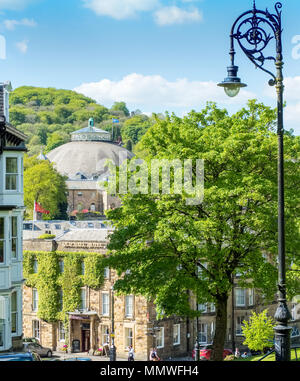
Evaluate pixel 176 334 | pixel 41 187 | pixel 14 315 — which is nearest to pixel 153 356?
pixel 176 334

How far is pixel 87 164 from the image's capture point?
16300 centimetres

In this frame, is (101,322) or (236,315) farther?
(236,315)

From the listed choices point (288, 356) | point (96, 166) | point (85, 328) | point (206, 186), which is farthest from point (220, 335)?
point (96, 166)

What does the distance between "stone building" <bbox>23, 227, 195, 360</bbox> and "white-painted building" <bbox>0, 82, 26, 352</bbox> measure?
25.4m

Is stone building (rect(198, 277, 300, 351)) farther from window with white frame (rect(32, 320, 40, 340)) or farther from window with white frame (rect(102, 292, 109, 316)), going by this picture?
window with white frame (rect(32, 320, 40, 340))

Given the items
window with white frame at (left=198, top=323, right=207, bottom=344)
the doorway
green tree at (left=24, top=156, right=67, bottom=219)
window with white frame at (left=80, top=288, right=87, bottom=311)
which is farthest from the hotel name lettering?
green tree at (left=24, top=156, right=67, bottom=219)

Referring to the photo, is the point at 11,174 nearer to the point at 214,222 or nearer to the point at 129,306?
the point at 214,222

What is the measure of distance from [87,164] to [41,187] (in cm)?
5408

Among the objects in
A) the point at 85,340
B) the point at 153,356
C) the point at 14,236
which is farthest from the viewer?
the point at 85,340

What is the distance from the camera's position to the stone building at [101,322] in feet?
177

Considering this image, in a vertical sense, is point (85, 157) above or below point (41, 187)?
above

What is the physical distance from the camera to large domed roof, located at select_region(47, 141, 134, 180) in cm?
16062
